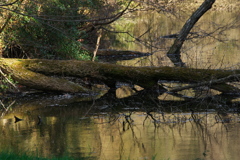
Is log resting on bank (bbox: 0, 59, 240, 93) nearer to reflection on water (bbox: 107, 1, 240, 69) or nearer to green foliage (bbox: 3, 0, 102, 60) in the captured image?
reflection on water (bbox: 107, 1, 240, 69)

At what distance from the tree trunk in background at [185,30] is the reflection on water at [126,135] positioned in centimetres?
855

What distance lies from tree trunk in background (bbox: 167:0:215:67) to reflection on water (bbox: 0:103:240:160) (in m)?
8.55

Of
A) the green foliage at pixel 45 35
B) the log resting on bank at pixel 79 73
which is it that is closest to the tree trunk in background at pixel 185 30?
the green foliage at pixel 45 35

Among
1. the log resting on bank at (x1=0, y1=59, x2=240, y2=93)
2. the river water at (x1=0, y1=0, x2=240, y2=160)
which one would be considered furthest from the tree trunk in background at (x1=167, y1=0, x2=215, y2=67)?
the river water at (x1=0, y1=0, x2=240, y2=160)

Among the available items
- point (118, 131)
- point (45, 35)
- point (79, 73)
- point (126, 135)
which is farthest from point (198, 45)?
point (126, 135)

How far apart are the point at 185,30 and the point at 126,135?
12233 mm

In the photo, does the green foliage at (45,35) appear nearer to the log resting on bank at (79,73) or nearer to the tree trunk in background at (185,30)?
the log resting on bank at (79,73)

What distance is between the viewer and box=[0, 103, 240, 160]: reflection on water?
6.82 meters

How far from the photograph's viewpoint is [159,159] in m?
6.36

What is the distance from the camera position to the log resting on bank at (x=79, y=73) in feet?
42.0

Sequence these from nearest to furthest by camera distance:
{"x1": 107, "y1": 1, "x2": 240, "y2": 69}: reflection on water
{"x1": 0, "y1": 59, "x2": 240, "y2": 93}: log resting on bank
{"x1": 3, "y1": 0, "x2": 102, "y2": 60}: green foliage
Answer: {"x1": 0, "y1": 59, "x2": 240, "y2": 93}: log resting on bank, {"x1": 3, "y1": 0, "x2": 102, "y2": 60}: green foliage, {"x1": 107, "y1": 1, "x2": 240, "y2": 69}: reflection on water

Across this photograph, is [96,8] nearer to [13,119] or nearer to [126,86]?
[126,86]

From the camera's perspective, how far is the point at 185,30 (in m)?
19.3

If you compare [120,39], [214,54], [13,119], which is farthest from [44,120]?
[120,39]
